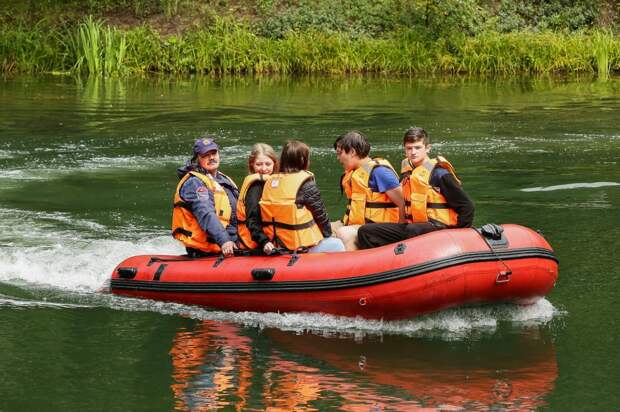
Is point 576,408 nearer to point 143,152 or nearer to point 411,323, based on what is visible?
point 411,323

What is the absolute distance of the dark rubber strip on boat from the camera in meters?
6.44

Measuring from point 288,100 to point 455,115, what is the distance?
298 centimetres

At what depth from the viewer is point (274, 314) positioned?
22.9 feet

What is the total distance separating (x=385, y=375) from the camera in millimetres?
5934

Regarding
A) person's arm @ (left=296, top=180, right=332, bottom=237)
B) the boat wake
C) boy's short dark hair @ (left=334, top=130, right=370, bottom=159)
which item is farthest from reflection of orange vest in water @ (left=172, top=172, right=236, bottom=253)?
the boat wake

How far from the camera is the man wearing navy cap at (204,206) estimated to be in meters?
7.25

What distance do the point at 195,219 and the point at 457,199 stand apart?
5.59ft

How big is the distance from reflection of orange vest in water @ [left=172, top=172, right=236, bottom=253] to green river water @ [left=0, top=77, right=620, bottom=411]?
46cm

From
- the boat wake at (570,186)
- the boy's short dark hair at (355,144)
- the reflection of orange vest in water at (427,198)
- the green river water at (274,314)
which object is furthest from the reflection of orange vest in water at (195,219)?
the boat wake at (570,186)

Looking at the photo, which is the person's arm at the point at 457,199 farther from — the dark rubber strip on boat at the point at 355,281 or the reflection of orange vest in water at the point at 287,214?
the reflection of orange vest in water at the point at 287,214

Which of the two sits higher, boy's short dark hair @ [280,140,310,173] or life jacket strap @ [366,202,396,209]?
boy's short dark hair @ [280,140,310,173]

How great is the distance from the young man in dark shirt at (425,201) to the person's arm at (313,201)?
255mm

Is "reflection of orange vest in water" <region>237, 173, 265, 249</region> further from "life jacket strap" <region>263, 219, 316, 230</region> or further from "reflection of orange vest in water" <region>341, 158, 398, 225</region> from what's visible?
"reflection of orange vest in water" <region>341, 158, 398, 225</region>

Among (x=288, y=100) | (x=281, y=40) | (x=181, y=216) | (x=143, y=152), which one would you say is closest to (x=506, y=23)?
(x=281, y=40)
